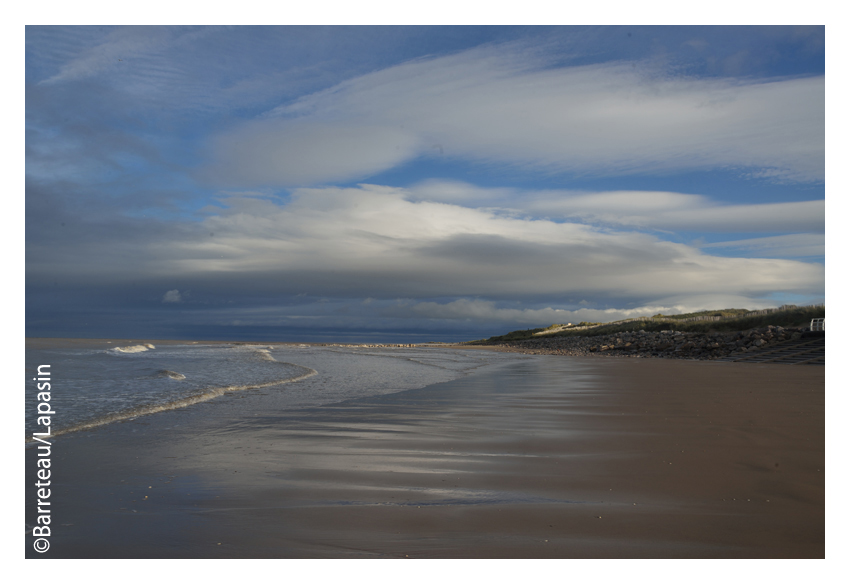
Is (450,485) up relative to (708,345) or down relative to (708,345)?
up

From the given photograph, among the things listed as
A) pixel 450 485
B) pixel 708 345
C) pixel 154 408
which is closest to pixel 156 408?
pixel 154 408

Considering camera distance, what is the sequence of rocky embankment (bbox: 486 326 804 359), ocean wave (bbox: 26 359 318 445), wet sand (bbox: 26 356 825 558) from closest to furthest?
wet sand (bbox: 26 356 825 558), ocean wave (bbox: 26 359 318 445), rocky embankment (bbox: 486 326 804 359)

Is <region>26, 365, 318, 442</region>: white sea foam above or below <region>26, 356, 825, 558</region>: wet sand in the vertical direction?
below

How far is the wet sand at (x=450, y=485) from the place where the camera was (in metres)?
3.59

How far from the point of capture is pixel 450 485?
487cm

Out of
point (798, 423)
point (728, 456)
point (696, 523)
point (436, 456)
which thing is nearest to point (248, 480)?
point (436, 456)

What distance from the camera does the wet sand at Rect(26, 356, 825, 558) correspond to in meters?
3.59

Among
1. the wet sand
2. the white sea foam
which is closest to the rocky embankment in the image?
the wet sand

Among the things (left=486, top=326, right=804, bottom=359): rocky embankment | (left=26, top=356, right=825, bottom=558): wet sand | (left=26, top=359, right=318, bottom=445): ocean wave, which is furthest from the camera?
(left=486, top=326, right=804, bottom=359): rocky embankment

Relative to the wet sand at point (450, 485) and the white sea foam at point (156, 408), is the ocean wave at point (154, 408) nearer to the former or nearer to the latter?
the white sea foam at point (156, 408)

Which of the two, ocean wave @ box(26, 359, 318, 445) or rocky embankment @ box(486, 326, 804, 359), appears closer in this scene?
ocean wave @ box(26, 359, 318, 445)

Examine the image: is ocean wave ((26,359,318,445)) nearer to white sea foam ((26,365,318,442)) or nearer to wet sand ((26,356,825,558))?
white sea foam ((26,365,318,442))

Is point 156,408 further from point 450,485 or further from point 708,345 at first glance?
point 708,345

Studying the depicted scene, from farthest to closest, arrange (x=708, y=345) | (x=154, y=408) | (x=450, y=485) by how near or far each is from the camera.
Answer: (x=708, y=345) < (x=154, y=408) < (x=450, y=485)
